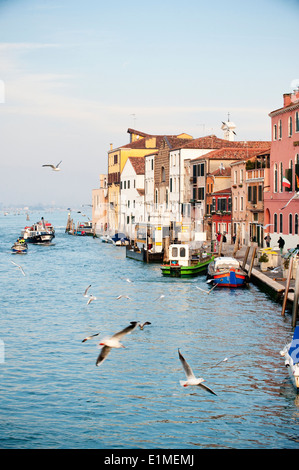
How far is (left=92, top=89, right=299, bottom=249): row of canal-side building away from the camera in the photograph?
134ft

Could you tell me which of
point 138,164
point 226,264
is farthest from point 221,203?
point 138,164

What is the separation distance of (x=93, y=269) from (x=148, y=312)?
18614 mm

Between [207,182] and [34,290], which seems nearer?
[34,290]

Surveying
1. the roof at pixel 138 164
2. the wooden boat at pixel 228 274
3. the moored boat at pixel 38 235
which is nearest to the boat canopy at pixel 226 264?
the wooden boat at pixel 228 274

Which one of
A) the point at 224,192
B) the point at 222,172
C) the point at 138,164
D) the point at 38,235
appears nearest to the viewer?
the point at 224,192

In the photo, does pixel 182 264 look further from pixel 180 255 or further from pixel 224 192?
pixel 224 192

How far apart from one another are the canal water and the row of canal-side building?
416 inches

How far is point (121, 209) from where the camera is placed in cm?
8556

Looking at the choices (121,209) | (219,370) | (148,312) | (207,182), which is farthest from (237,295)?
(121,209)

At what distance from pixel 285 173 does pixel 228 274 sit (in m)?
8.21

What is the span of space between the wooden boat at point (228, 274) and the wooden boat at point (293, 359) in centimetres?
1518

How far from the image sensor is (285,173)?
39938mm

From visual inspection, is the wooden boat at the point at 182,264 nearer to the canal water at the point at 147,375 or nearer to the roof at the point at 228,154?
the canal water at the point at 147,375

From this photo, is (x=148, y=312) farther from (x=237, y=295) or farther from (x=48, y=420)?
(x=48, y=420)
